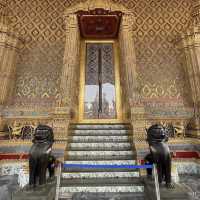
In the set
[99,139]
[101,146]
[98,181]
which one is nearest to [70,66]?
[99,139]

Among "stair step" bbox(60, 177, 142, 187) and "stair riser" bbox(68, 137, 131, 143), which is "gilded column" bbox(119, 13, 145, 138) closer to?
"stair riser" bbox(68, 137, 131, 143)

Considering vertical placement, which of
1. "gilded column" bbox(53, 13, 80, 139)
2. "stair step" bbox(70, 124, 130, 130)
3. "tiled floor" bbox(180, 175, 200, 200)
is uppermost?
"gilded column" bbox(53, 13, 80, 139)

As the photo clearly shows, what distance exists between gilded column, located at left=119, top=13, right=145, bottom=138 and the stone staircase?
329 millimetres

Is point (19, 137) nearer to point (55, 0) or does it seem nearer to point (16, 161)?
point (16, 161)

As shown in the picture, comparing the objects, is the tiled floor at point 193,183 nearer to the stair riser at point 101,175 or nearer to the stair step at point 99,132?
the stair riser at point 101,175

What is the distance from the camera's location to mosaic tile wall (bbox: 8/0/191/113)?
16.7ft

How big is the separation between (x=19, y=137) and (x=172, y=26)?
237 inches

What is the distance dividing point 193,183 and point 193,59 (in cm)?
345

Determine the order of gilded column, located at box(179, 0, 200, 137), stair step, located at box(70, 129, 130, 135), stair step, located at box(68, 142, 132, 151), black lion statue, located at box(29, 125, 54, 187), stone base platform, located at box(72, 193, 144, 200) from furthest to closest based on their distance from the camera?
gilded column, located at box(179, 0, 200, 137)
stair step, located at box(70, 129, 130, 135)
stair step, located at box(68, 142, 132, 151)
stone base platform, located at box(72, 193, 144, 200)
black lion statue, located at box(29, 125, 54, 187)

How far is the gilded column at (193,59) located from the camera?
4459mm

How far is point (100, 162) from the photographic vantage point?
3146 millimetres

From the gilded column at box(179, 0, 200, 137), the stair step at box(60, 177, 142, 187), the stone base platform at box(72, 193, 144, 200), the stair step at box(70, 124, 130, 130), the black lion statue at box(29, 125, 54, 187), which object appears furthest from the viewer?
the gilded column at box(179, 0, 200, 137)

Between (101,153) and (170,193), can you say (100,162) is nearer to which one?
(101,153)

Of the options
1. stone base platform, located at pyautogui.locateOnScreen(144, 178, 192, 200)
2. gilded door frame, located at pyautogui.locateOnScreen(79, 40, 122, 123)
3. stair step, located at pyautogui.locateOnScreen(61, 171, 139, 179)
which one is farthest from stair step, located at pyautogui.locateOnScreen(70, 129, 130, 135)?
stone base platform, located at pyautogui.locateOnScreen(144, 178, 192, 200)
